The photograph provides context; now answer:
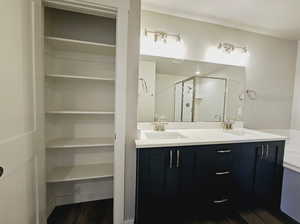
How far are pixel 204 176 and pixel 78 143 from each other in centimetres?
137

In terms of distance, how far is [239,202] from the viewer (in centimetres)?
163

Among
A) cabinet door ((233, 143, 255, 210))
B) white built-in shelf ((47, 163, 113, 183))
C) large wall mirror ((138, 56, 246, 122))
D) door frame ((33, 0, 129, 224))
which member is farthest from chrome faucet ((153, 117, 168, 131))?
cabinet door ((233, 143, 255, 210))

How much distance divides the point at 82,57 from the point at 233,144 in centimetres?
196

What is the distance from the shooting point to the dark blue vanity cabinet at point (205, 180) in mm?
1342

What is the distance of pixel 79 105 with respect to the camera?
1763 millimetres

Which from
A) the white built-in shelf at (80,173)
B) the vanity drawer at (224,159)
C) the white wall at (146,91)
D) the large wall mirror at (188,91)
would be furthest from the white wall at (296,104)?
the white built-in shelf at (80,173)

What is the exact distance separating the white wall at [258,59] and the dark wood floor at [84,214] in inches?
82.2

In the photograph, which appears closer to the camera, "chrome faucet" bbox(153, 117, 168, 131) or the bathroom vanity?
the bathroom vanity

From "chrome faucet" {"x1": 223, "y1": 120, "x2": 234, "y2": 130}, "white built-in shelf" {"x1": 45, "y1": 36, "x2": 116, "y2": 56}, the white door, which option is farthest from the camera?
"chrome faucet" {"x1": 223, "y1": 120, "x2": 234, "y2": 130}

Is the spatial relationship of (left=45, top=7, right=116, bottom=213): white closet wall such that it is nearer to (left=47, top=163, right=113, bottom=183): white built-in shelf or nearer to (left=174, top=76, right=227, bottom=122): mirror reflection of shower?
(left=47, top=163, right=113, bottom=183): white built-in shelf

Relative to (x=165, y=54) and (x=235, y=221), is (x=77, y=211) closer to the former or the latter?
(x=235, y=221)

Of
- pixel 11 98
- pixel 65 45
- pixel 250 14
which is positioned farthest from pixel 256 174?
pixel 65 45

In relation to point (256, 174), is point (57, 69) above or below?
above

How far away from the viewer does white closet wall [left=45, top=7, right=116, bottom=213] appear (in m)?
1.61
